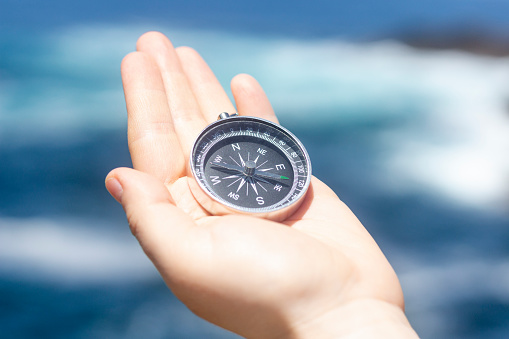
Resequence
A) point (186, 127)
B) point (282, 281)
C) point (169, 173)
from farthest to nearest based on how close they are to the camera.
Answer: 1. point (186, 127)
2. point (169, 173)
3. point (282, 281)

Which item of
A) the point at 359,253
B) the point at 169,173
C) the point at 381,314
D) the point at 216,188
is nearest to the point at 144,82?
the point at 169,173

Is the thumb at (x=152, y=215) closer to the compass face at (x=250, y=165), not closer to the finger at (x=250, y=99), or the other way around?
the compass face at (x=250, y=165)

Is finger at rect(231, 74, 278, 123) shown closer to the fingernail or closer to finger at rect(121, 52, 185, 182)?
finger at rect(121, 52, 185, 182)

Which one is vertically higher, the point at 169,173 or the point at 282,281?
the point at 169,173

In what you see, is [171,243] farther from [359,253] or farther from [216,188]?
[359,253]

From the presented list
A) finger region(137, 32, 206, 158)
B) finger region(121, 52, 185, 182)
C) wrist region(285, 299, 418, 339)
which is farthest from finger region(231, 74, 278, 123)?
wrist region(285, 299, 418, 339)

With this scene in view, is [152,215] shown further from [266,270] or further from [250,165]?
[250,165]

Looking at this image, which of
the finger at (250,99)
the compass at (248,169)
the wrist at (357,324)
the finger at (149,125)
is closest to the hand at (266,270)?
the wrist at (357,324)
